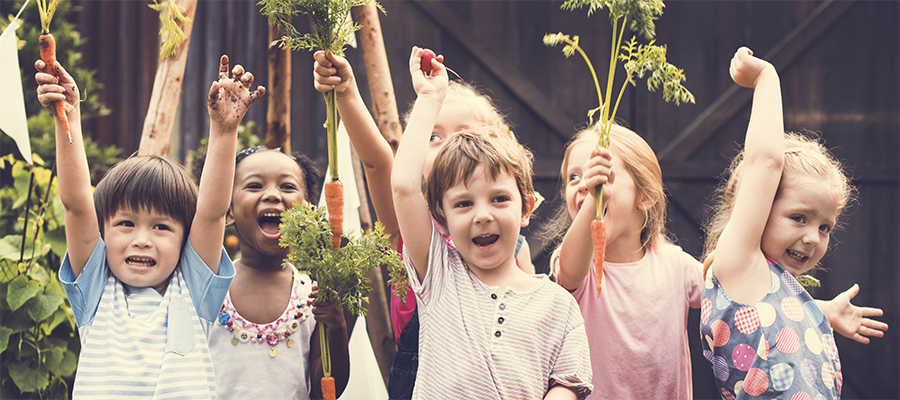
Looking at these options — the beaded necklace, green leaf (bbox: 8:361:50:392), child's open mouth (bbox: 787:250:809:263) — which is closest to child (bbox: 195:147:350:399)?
the beaded necklace

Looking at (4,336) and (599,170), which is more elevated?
(599,170)

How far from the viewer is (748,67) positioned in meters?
1.73

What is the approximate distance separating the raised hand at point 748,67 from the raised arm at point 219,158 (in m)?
1.36

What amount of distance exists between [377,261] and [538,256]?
268 cm

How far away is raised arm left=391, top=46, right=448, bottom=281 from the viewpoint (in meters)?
1.55

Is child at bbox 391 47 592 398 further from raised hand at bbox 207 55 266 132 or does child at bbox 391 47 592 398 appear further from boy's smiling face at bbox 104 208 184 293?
boy's smiling face at bbox 104 208 184 293

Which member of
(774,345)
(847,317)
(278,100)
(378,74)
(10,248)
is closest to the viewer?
(774,345)

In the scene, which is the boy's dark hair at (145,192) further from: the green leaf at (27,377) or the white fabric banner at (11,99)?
the green leaf at (27,377)

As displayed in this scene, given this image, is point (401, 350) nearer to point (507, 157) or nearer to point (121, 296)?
point (507, 157)

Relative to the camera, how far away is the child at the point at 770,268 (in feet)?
5.33

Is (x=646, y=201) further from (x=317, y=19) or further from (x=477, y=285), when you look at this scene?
(x=317, y=19)

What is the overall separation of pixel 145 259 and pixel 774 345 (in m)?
1.78

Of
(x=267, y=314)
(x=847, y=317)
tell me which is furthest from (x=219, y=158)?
(x=847, y=317)

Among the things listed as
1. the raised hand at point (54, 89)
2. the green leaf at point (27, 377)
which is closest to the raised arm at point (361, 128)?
the raised hand at point (54, 89)
